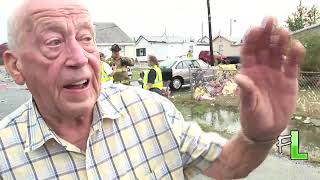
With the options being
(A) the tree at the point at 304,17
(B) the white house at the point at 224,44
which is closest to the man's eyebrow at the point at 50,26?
(A) the tree at the point at 304,17

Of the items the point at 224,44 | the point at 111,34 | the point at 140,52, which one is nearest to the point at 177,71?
the point at 224,44

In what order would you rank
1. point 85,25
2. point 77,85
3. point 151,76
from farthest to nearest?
point 151,76 < point 85,25 < point 77,85

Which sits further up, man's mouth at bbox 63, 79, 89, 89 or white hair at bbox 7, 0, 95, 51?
white hair at bbox 7, 0, 95, 51

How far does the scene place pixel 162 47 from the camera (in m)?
61.1

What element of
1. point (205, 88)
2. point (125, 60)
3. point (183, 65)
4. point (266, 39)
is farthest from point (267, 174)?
point (183, 65)

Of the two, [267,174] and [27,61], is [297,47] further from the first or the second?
[267,174]

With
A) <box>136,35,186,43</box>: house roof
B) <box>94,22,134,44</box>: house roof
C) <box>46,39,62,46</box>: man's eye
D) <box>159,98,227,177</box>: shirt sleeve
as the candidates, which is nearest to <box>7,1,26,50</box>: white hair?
<box>46,39,62,46</box>: man's eye

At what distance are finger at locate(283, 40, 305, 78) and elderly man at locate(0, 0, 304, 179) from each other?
146 millimetres

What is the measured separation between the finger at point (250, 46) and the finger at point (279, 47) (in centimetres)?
6

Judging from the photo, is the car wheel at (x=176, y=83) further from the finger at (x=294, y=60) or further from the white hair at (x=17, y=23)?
the finger at (x=294, y=60)

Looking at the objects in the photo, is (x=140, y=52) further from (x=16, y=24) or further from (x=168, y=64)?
(x=16, y=24)

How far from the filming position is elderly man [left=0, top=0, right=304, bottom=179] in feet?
6.05

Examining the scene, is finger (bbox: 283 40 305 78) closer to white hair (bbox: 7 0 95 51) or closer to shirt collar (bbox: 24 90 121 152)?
shirt collar (bbox: 24 90 121 152)

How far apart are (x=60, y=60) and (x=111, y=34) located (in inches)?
2532
